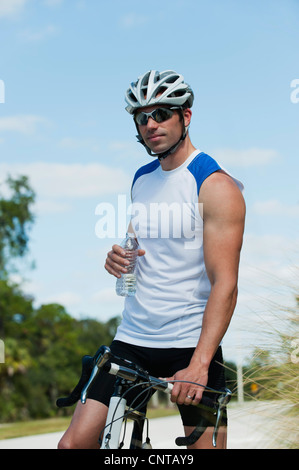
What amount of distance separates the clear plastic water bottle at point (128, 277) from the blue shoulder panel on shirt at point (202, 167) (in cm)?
43

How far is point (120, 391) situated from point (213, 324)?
0.48 m

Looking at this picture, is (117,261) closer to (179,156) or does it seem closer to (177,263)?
(177,263)

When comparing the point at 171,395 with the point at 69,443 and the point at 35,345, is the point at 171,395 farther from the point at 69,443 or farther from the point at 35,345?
the point at 35,345

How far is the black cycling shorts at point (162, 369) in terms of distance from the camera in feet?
9.08

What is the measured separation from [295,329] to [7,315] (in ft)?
98.2

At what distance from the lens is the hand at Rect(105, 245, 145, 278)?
9.42 ft

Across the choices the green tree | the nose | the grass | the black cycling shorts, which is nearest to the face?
the nose

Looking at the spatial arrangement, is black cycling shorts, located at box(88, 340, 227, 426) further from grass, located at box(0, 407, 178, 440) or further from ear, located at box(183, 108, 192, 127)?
grass, located at box(0, 407, 178, 440)

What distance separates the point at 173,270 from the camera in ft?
9.43

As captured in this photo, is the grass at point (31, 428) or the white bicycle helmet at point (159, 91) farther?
the grass at point (31, 428)

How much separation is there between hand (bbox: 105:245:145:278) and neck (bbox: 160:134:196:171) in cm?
46

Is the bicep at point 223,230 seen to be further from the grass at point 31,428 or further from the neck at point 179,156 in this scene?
the grass at point 31,428

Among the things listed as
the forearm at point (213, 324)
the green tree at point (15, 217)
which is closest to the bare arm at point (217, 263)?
the forearm at point (213, 324)

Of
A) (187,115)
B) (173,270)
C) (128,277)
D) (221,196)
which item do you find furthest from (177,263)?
(187,115)
